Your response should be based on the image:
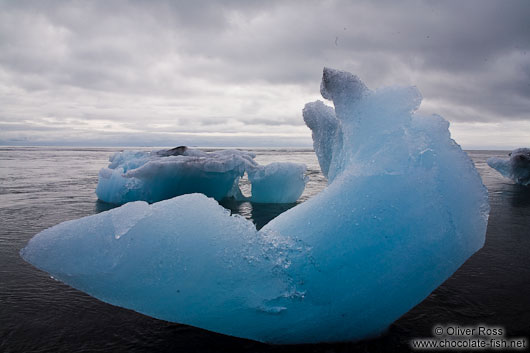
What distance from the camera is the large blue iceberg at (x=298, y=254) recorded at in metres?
2.43

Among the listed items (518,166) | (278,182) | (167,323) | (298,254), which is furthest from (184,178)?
(518,166)

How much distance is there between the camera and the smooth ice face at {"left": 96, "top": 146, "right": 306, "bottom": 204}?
318 inches

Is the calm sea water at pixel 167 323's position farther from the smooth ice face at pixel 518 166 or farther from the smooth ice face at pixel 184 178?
the smooth ice face at pixel 518 166

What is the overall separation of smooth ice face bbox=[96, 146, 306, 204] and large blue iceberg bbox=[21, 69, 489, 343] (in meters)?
5.51

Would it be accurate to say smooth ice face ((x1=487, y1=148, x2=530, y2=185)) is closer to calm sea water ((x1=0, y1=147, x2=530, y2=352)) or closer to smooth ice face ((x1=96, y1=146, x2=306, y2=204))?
smooth ice face ((x1=96, y1=146, x2=306, y2=204))

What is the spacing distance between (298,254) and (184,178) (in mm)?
6394

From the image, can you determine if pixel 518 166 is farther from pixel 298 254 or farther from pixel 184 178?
pixel 298 254

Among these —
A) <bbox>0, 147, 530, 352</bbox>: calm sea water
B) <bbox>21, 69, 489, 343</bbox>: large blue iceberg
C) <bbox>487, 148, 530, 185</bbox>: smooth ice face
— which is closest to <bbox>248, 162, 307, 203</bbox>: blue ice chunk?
<bbox>0, 147, 530, 352</bbox>: calm sea water

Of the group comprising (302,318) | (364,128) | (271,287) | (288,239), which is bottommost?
(302,318)

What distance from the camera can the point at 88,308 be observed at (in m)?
3.29

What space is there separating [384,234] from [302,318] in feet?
2.62

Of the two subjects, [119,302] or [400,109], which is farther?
[400,109]

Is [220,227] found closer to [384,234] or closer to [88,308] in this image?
[384,234]

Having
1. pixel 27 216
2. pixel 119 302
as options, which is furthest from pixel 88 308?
pixel 27 216
